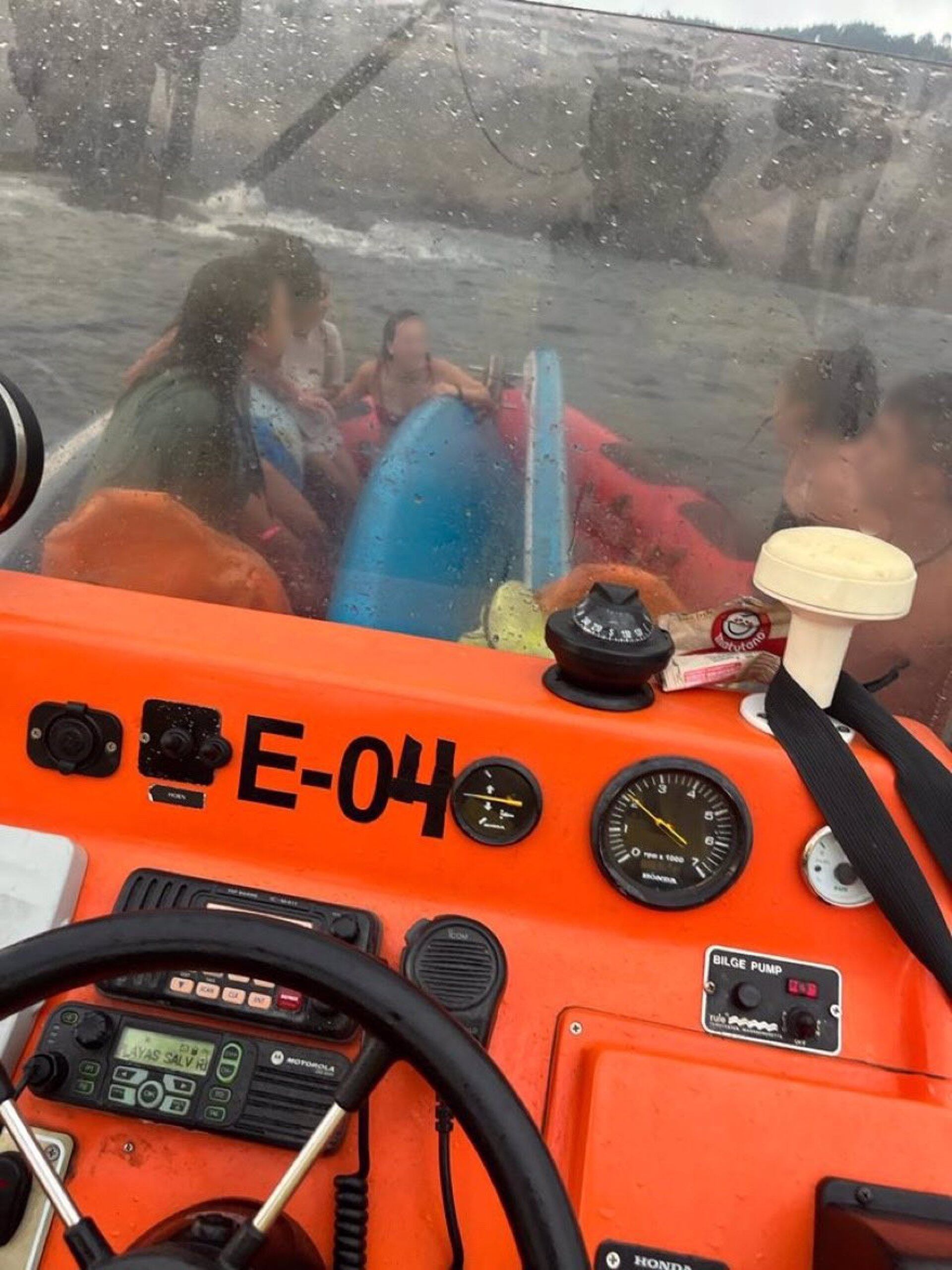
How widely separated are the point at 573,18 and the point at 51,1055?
156 centimetres

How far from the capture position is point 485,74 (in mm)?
1523

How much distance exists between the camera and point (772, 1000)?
1454mm

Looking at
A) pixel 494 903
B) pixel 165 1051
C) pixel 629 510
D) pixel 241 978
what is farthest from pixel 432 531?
pixel 165 1051

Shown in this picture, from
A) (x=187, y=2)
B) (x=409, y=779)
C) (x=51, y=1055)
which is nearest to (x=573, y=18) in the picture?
(x=187, y=2)

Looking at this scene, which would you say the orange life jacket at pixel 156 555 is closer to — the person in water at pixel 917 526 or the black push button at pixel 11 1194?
the black push button at pixel 11 1194

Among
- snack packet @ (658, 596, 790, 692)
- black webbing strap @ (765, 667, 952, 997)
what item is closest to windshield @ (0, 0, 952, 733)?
snack packet @ (658, 596, 790, 692)

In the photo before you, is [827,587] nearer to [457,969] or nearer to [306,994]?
[457,969]

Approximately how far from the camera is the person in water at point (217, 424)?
1.64 meters

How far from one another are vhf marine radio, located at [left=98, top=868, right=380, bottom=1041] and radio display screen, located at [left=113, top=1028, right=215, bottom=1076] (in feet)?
0.12

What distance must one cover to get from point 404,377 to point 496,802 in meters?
0.66

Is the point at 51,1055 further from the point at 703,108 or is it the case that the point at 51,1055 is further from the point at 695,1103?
the point at 703,108

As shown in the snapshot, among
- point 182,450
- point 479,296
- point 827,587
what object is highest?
point 479,296

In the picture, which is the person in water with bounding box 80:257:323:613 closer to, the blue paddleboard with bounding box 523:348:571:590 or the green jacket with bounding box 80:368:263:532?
the green jacket with bounding box 80:368:263:532

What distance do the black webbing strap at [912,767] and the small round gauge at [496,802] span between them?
18.4 inches
